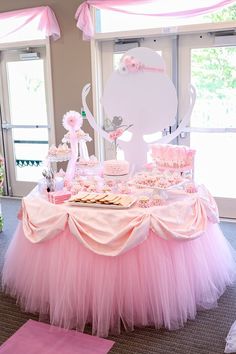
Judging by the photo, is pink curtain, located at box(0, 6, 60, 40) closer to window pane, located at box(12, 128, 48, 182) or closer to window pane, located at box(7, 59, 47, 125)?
window pane, located at box(7, 59, 47, 125)

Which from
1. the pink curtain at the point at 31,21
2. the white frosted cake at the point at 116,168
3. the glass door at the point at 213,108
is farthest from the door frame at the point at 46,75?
the white frosted cake at the point at 116,168

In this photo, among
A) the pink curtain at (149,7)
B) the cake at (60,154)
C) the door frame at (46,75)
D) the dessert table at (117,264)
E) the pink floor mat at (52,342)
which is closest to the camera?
the pink floor mat at (52,342)

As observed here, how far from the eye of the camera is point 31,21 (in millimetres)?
4574

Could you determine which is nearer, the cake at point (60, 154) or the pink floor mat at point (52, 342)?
the pink floor mat at point (52, 342)

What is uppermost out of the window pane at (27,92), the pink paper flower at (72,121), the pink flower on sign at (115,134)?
the window pane at (27,92)

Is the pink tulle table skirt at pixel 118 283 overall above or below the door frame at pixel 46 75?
below

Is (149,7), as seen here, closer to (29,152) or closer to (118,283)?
(29,152)

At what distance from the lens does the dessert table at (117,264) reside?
2266mm

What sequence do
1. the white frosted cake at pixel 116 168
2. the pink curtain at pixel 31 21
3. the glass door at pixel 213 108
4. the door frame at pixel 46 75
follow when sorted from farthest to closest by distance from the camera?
the door frame at pixel 46 75
the pink curtain at pixel 31 21
the glass door at pixel 213 108
the white frosted cake at pixel 116 168

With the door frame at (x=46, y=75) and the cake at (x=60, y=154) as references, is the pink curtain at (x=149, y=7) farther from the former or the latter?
the cake at (x=60, y=154)

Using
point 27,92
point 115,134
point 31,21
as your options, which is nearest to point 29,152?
point 27,92

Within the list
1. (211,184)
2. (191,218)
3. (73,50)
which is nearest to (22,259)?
(191,218)

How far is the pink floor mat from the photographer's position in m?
2.16

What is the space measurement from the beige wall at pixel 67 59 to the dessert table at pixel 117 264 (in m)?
2.35
